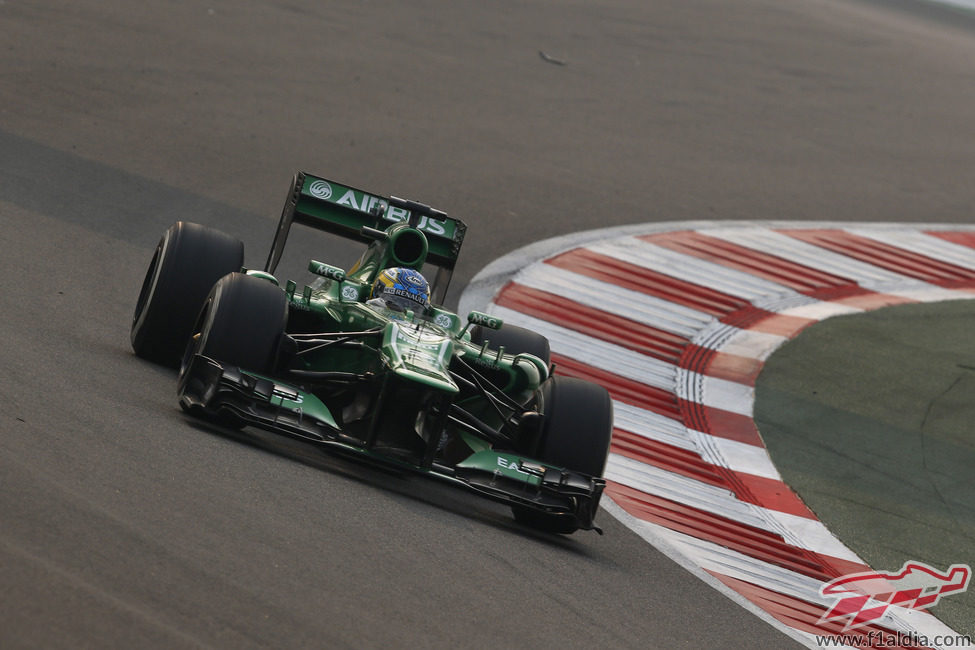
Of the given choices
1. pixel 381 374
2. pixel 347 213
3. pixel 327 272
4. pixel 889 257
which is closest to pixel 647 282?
pixel 889 257

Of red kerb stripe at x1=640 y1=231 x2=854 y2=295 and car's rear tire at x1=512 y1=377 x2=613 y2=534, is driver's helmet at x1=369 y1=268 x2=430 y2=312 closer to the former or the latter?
car's rear tire at x1=512 y1=377 x2=613 y2=534

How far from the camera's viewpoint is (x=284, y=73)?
59.5 ft

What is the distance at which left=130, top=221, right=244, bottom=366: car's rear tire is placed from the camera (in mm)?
8508

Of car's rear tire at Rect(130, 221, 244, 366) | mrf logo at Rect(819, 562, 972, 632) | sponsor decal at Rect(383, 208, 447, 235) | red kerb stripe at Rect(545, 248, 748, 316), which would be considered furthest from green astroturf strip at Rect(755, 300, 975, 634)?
car's rear tire at Rect(130, 221, 244, 366)

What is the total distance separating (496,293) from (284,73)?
6.59 m

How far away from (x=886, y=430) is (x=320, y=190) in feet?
15.7

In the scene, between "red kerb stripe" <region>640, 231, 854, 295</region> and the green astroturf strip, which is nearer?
the green astroturf strip

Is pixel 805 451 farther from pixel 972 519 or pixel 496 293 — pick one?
pixel 496 293

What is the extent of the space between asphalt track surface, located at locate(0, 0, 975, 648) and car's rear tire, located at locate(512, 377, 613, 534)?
0.25 m

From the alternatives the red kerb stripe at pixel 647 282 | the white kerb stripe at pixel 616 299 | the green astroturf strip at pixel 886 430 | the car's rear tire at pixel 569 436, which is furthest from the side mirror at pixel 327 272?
the red kerb stripe at pixel 647 282

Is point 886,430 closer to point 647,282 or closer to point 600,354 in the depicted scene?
point 600,354

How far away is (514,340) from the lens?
946cm

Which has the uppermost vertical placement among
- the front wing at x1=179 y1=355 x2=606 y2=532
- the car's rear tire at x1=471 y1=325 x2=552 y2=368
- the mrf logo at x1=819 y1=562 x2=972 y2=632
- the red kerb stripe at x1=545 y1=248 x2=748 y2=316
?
the red kerb stripe at x1=545 y1=248 x2=748 y2=316

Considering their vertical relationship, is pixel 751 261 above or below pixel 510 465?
above
